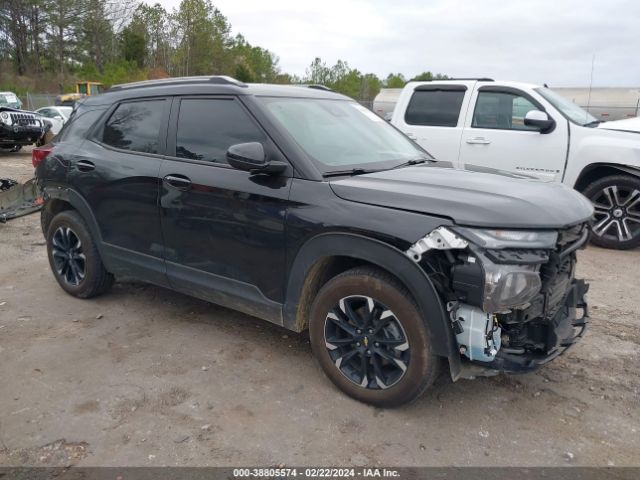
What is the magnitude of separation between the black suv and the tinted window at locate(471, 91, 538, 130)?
3.41 m

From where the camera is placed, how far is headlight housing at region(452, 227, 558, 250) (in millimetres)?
2635

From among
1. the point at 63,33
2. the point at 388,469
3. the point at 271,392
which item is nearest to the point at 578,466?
the point at 388,469

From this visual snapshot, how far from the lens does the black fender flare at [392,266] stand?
2736 millimetres

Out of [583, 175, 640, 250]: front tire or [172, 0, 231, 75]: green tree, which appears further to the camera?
[172, 0, 231, 75]: green tree

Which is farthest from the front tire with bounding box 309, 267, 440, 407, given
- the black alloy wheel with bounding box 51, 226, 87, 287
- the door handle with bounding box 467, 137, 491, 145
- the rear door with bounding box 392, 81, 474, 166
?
the door handle with bounding box 467, 137, 491, 145

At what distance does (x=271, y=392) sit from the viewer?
3.35 metres

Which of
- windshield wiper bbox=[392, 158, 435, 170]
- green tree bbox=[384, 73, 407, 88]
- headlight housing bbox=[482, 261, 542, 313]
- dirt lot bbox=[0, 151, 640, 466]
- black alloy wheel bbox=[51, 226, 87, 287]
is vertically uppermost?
green tree bbox=[384, 73, 407, 88]

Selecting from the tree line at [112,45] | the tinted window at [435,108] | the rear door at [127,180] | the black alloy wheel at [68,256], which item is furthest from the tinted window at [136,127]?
the tree line at [112,45]

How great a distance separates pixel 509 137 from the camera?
274 inches

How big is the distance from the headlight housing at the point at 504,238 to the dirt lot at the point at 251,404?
1059mm

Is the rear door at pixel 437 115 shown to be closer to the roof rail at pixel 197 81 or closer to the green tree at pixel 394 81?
the roof rail at pixel 197 81

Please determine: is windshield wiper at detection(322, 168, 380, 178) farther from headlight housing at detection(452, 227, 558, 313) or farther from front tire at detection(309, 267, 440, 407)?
headlight housing at detection(452, 227, 558, 313)

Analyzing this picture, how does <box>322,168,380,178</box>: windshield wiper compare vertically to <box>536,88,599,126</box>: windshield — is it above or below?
below

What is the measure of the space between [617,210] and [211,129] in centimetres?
518
